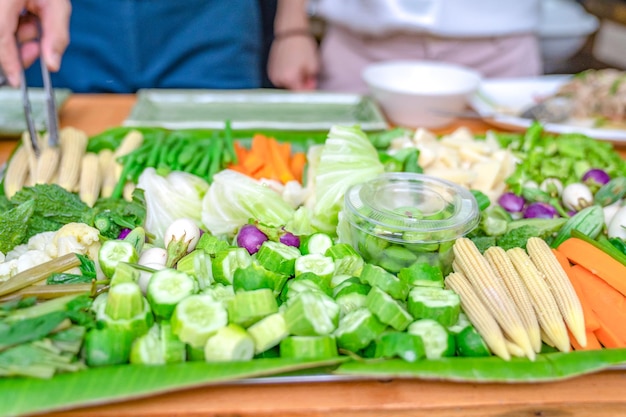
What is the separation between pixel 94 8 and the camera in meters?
3.11

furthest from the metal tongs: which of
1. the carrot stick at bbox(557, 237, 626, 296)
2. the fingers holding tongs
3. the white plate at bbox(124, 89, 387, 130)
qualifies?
the carrot stick at bbox(557, 237, 626, 296)

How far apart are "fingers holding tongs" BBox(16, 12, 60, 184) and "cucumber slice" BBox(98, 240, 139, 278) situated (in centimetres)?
72

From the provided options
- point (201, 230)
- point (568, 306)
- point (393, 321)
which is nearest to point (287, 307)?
point (393, 321)

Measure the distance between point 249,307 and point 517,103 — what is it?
2383mm

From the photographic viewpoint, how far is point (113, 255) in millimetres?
1480

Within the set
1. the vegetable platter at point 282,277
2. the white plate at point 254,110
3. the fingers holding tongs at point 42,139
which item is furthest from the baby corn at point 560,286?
the fingers holding tongs at point 42,139

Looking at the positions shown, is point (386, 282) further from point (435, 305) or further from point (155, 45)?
point (155, 45)

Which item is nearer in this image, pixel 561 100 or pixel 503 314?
pixel 503 314

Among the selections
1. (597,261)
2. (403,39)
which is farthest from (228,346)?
(403,39)

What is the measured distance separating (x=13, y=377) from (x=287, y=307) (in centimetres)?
58

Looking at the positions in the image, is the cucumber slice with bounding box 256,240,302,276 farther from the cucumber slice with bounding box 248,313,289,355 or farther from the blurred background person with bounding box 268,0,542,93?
the blurred background person with bounding box 268,0,542,93

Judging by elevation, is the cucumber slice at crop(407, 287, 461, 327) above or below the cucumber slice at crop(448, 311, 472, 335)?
above

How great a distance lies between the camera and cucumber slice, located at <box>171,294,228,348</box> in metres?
1.26

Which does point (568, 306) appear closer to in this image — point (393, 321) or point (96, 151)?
point (393, 321)
